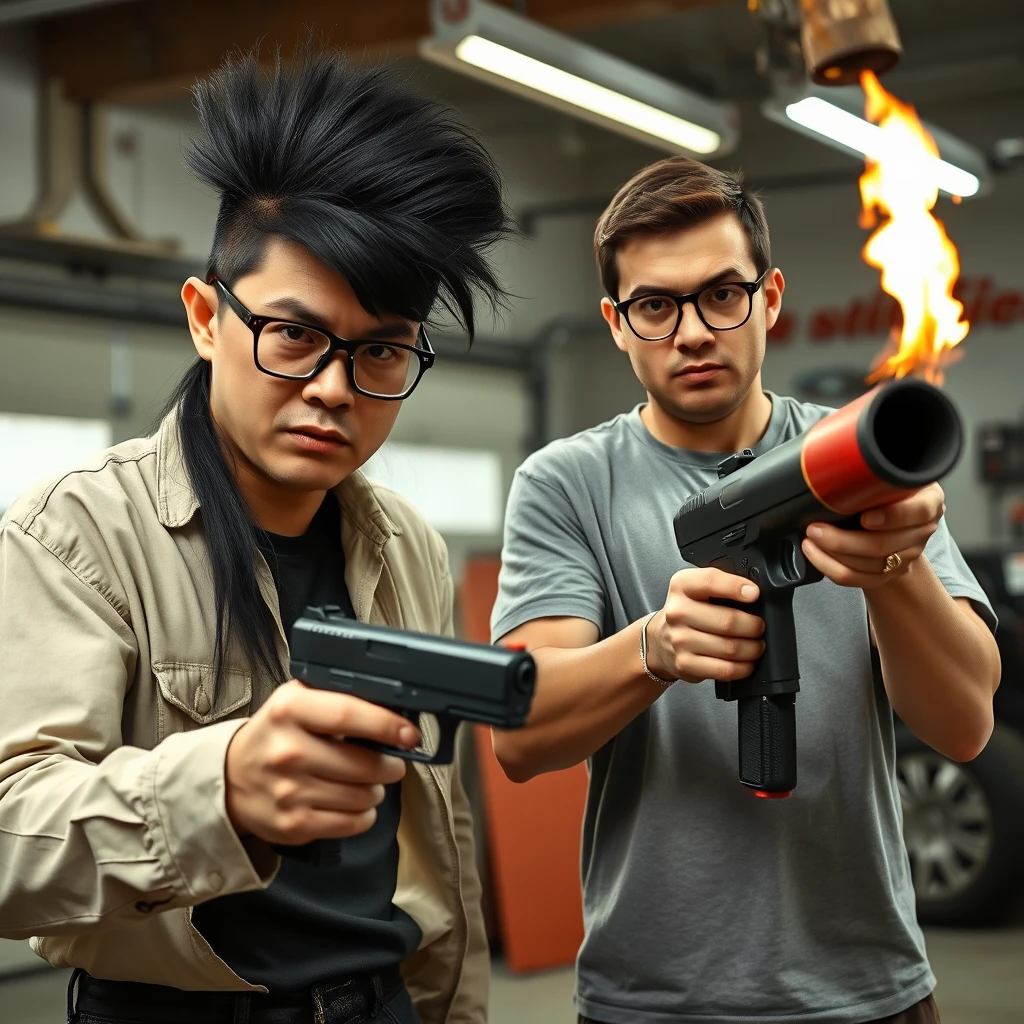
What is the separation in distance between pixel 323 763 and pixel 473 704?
140 mm

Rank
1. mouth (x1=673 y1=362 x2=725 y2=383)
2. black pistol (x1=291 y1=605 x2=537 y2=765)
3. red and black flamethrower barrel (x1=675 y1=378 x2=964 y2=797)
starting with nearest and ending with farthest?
black pistol (x1=291 y1=605 x2=537 y2=765)
red and black flamethrower barrel (x1=675 y1=378 x2=964 y2=797)
mouth (x1=673 y1=362 x2=725 y2=383)

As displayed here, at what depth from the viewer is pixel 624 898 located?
1739 mm

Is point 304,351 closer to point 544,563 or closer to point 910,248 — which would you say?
point 544,563

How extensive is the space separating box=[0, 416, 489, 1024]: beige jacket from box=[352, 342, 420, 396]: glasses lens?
25 cm

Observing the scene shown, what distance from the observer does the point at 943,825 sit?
521cm

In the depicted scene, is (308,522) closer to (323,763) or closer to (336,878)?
(336,878)

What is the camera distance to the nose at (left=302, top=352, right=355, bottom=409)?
1.44 meters

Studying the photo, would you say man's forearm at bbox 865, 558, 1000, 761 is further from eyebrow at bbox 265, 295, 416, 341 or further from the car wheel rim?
the car wheel rim

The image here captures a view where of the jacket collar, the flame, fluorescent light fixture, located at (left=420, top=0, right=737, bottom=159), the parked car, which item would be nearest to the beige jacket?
the jacket collar

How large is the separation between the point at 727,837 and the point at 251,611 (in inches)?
27.9

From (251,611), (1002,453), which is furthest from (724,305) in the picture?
(1002,453)

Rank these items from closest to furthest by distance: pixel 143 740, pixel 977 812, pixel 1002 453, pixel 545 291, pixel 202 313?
pixel 143 740 < pixel 202 313 < pixel 977 812 < pixel 1002 453 < pixel 545 291

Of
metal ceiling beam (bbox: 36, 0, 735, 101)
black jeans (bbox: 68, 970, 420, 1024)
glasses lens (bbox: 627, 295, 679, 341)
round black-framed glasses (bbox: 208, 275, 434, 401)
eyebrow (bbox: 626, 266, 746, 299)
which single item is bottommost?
black jeans (bbox: 68, 970, 420, 1024)

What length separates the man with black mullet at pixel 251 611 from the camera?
117cm
